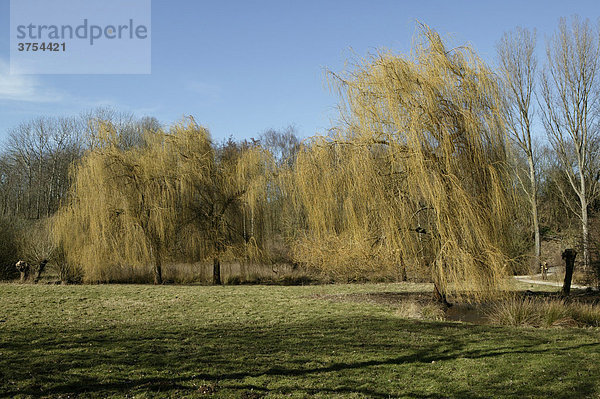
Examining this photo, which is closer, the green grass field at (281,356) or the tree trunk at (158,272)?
the green grass field at (281,356)

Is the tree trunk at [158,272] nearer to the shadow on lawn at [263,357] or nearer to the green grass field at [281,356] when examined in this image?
the green grass field at [281,356]

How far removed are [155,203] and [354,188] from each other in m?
10.4

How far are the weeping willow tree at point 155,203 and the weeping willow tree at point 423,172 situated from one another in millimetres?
8462

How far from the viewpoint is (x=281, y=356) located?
578cm

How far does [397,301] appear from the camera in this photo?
12062mm

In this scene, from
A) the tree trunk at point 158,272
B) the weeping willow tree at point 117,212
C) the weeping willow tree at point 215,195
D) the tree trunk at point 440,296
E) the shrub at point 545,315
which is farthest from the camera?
the weeping willow tree at point 215,195

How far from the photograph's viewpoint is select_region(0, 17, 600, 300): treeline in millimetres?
9320

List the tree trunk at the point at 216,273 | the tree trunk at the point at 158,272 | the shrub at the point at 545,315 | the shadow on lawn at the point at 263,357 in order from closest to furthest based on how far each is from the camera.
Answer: the shadow on lawn at the point at 263,357 → the shrub at the point at 545,315 → the tree trunk at the point at 158,272 → the tree trunk at the point at 216,273

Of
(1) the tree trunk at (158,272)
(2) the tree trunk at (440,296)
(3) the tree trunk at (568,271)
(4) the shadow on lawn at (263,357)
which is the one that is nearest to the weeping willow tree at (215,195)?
(1) the tree trunk at (158,272)

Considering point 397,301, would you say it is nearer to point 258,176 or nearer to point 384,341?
point 384,341

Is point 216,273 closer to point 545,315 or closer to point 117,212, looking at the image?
point 117,212

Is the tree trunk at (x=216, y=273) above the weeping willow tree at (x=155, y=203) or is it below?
below

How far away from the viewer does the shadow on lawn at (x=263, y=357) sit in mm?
4562

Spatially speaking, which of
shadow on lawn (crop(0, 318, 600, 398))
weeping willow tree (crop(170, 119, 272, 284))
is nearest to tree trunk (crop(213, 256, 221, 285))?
weeping willow tree (crop(170, 119, 272, 284))
